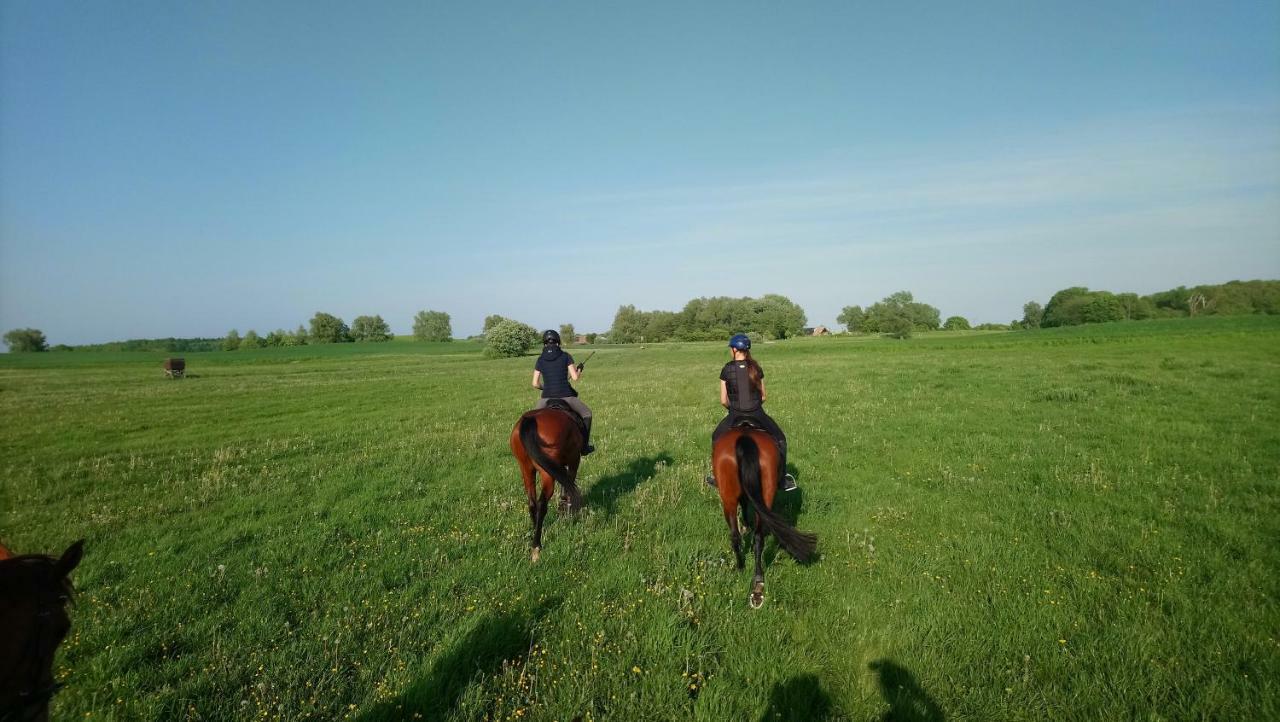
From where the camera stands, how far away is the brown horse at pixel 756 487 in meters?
6.24

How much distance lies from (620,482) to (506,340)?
228 ft

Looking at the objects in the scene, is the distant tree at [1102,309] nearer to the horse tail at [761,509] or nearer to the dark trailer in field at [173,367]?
the horse tail at [761,509]

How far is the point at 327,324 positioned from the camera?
14112 cm

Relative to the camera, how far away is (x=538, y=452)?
7.83m

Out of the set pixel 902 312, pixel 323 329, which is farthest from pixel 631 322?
pixel 323 329

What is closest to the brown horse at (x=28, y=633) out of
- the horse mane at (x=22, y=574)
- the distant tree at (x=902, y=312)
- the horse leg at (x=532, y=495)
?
the horse mane at (x=22, y=574)

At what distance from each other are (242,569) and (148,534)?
2.88 metres

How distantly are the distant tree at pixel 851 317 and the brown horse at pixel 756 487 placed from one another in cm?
15401

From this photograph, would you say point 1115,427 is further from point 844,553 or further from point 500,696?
point 500,696

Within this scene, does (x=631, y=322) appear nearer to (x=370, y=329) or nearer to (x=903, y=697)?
(x=370, y=329)

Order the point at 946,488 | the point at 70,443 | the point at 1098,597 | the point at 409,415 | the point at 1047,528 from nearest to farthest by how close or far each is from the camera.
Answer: the point at 1098,597 < the point at 1047,528 < the point at 946,488 < the point at 70,443 < the point at 409,415

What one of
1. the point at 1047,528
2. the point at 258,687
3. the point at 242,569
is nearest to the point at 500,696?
the point at 258,687

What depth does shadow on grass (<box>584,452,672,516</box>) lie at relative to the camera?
31.5 feet

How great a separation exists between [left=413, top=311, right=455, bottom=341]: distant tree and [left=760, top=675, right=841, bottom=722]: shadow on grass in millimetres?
166954
